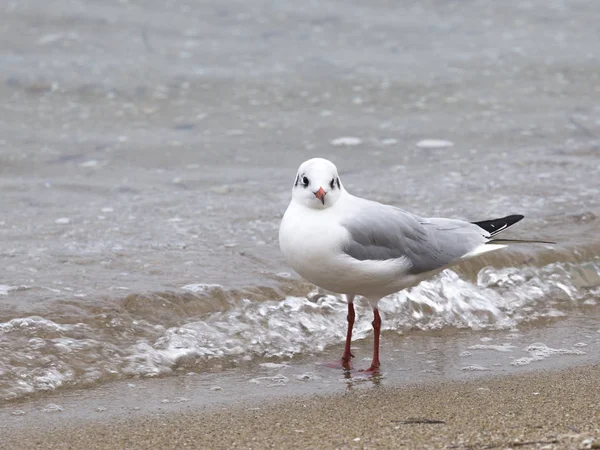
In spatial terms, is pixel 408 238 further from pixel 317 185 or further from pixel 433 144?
pixel 433 144

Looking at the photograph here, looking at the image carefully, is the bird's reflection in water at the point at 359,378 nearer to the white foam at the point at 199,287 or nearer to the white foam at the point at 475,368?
the white foam at the point at 475,368

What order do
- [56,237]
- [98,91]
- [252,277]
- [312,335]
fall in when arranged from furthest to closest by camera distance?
[98,91]
[56,237]
[252,277]
[312,335]

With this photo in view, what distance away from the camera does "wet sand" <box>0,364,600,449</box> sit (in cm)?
373

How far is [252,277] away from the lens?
5.97 metres

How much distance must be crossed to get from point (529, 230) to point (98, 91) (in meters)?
5.80

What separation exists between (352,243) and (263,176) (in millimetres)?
4105

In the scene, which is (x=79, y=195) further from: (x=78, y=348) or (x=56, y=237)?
(x=78, y=348)

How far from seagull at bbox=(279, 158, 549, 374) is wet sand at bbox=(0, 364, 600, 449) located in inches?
22.4

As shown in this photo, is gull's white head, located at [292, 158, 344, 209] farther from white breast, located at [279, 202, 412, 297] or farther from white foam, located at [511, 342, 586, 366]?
white foam, located at [511, 342, 586, 366]

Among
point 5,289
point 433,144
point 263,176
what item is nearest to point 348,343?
point 5,289

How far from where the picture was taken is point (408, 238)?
500cm


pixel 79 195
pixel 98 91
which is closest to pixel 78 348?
pixel 79 195

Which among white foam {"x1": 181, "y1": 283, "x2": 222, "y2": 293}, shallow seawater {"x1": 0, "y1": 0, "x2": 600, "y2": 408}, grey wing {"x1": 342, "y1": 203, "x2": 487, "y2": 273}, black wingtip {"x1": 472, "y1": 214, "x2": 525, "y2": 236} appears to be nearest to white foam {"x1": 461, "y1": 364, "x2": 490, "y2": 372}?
shallow seawater {"x1": 0, "y1": 0, "x2": 600, "y2": 408}

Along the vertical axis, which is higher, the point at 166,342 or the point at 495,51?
the point at 495,51
